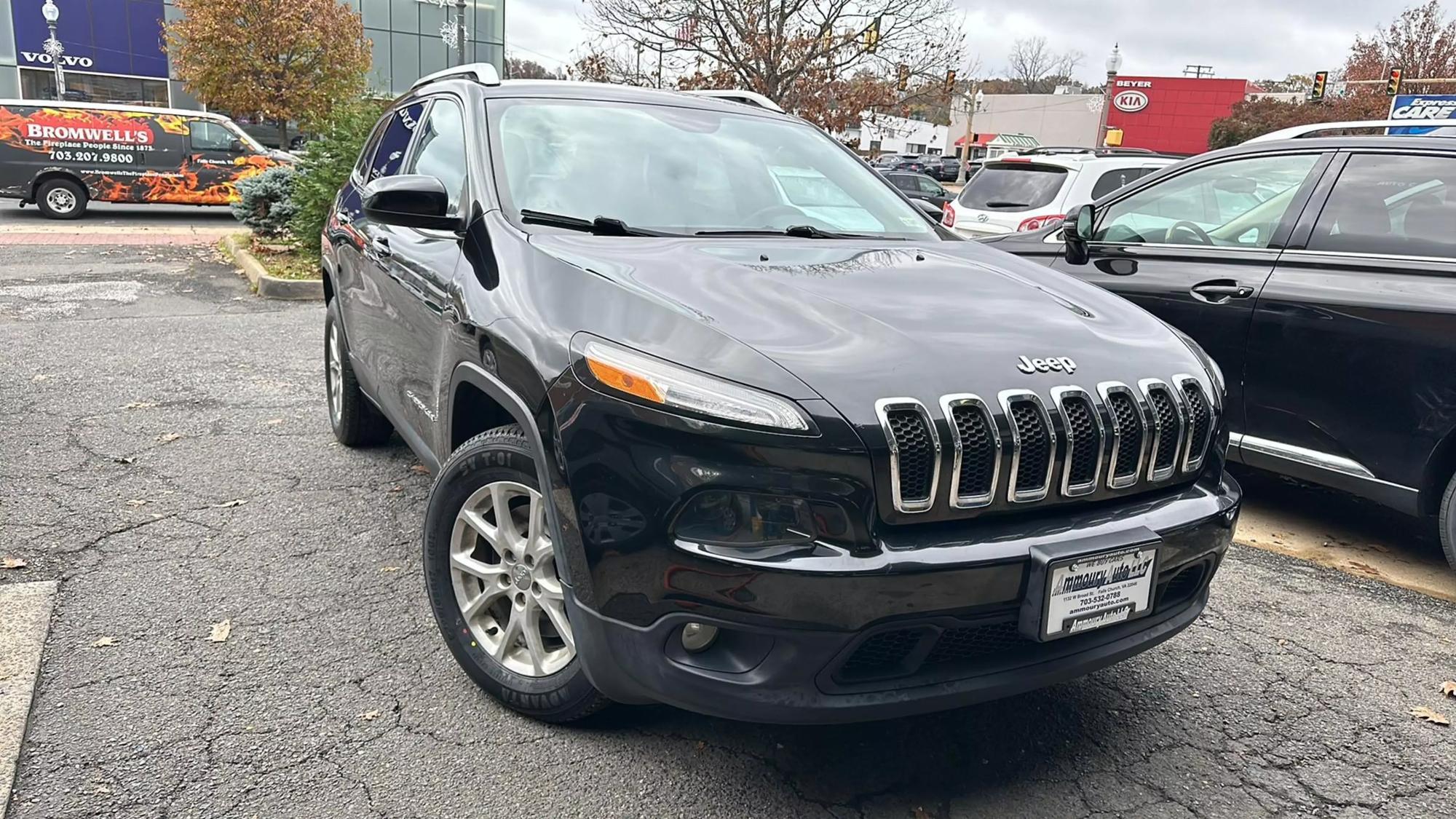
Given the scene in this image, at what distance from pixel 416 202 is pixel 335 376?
2.30 metres

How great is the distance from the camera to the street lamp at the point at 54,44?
3412 centimetres

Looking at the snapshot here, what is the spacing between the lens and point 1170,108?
186 feet

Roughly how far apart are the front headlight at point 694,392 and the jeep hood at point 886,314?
0.11m

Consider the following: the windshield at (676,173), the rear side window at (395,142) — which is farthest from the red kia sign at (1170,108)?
the windshield at (676,173)

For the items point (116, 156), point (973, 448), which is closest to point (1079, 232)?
Result: point (973, 448)

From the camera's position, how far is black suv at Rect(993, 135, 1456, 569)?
12.6 feet

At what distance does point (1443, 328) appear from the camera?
12.3ft

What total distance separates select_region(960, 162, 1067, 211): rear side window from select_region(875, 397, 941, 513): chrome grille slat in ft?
25.6

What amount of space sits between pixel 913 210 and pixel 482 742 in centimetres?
241

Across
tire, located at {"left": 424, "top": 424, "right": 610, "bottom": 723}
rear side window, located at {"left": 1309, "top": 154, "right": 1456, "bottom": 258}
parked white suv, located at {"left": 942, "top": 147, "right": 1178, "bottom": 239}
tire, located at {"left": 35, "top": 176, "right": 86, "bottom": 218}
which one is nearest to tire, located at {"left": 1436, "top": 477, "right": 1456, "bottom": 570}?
rear side window, located at {"left": 1309, "top": 154, "right": 1456, "bottom": 258}

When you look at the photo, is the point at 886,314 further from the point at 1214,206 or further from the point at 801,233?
the point at 1214,206

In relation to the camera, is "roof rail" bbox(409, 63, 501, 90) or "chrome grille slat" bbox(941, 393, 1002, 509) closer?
"chrome grille slat" bbox(941, 393, 1002, 509)

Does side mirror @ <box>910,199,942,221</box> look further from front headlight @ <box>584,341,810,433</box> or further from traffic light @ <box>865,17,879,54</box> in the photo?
traffic light @ <box>865,17,879,54</box>

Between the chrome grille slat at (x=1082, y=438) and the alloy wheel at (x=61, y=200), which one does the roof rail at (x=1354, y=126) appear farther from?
the alloy wheel at (x=61, y=200)
